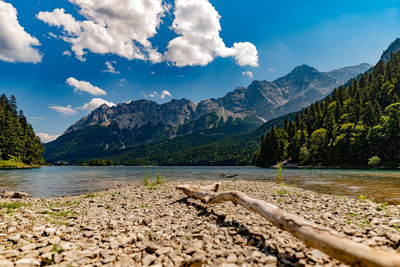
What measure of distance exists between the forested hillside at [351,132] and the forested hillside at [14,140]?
12364 cm

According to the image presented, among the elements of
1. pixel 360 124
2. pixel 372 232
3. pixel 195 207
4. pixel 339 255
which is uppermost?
pixel 360 124

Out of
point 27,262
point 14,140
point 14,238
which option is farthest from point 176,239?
point 14,140

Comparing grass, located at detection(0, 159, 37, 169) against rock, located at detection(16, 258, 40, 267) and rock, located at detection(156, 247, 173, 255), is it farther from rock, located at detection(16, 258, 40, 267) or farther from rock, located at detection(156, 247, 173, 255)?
rock, located at detection(156, 247, 173, 255)

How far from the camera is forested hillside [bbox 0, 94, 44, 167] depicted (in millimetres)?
82150

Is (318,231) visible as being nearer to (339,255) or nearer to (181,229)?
(339,255)

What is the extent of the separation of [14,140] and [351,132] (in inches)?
5765

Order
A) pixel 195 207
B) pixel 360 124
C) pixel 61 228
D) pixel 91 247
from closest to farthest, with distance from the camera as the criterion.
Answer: pixel 91 247 < pixel 61 228 < pixel 195 207 < pixel 360 124

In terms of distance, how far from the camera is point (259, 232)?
21.4ft

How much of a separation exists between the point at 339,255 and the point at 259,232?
286 centimetres

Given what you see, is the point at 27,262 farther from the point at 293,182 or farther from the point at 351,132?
the point at 351,132

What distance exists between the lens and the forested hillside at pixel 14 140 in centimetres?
8215

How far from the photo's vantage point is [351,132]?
263 ft

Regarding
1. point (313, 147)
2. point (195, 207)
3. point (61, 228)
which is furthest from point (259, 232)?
point (313, 147)

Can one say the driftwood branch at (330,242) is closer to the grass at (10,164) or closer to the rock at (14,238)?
the rock at (14,238)
